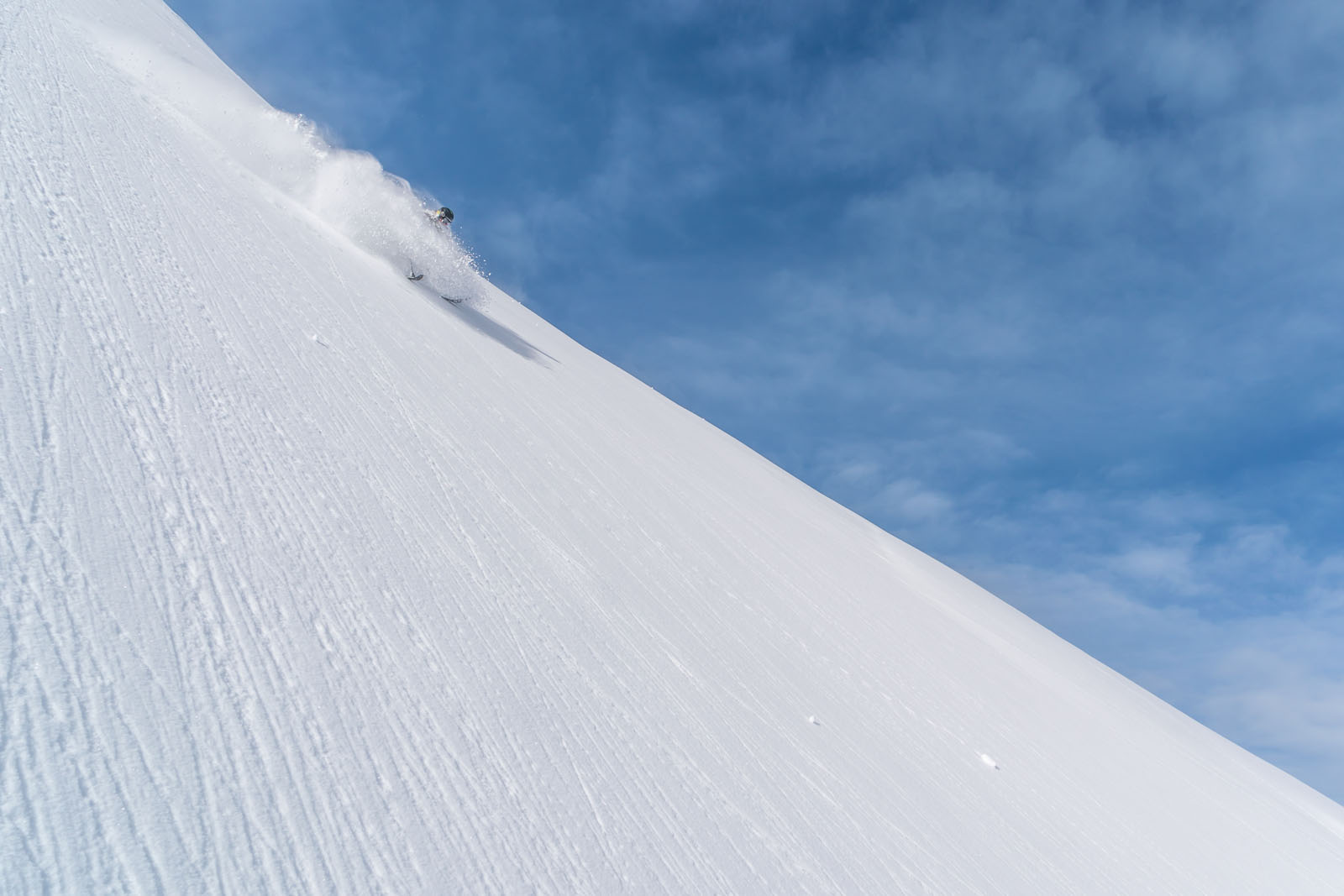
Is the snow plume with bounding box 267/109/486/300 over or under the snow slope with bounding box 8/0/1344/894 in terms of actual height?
over

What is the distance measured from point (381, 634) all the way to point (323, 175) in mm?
6751

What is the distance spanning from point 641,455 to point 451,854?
545 centimetres

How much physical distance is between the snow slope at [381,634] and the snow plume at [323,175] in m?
0.09

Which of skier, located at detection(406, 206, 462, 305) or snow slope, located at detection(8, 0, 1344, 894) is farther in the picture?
skier, located at detection(406, 206, 462, 305)

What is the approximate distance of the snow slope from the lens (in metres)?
1.61

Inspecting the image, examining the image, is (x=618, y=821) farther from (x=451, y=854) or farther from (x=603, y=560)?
(x=603, y=560)

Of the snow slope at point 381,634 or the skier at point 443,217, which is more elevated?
the skier at point 443,217

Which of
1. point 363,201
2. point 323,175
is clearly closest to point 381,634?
point 363,201

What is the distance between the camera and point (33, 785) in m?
1.34

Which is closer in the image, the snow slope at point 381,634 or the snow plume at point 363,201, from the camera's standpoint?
the snow slope at point 381,634

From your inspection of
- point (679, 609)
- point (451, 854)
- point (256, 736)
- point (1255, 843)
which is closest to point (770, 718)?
point (679, 609)

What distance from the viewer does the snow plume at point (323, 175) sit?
23.8 feet

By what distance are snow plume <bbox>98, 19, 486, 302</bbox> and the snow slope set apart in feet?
0.29

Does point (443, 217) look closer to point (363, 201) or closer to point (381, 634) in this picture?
point (363, 201)
